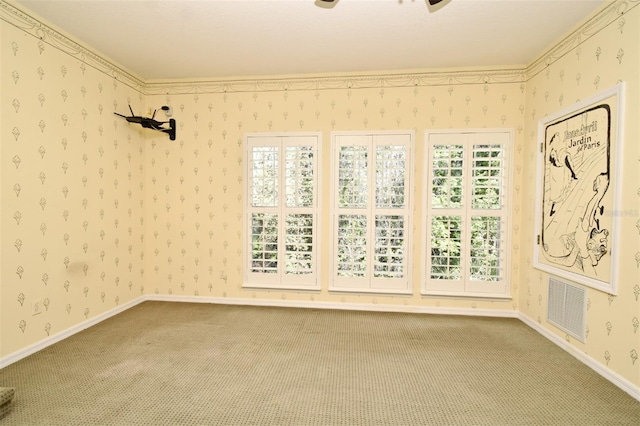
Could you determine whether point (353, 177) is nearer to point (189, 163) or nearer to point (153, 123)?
point (189, 163)

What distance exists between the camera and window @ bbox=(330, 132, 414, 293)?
3496 millimetres

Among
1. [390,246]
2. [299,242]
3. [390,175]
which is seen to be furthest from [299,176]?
[390,246]

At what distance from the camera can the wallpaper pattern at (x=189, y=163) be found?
2281mm

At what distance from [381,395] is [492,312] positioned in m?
2.08

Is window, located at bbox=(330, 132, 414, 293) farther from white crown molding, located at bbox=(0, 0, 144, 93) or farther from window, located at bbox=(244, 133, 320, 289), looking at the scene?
white crown molding, located at bbox=(0, 0, 144, 93)

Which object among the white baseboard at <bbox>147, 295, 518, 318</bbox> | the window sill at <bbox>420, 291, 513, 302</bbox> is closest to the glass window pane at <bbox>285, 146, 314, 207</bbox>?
the white baseboard at <bbox>147, 295, 518, 318</bbox>

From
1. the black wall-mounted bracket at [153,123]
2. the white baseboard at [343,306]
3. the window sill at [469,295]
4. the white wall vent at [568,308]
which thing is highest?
the black wall-mounted bracket at [153,123]

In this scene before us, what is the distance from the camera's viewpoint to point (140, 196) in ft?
12.5

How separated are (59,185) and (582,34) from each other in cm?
458

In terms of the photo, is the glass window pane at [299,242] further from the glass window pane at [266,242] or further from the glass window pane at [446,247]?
the glass window pane at [446,247]

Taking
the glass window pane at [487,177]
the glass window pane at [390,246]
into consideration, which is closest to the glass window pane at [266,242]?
the glass window pane at [390,246]

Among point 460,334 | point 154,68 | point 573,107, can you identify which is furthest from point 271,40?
point 460,334

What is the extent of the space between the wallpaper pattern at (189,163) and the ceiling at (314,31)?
17cm

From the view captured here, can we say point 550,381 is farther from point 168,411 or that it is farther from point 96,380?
point 96,380
